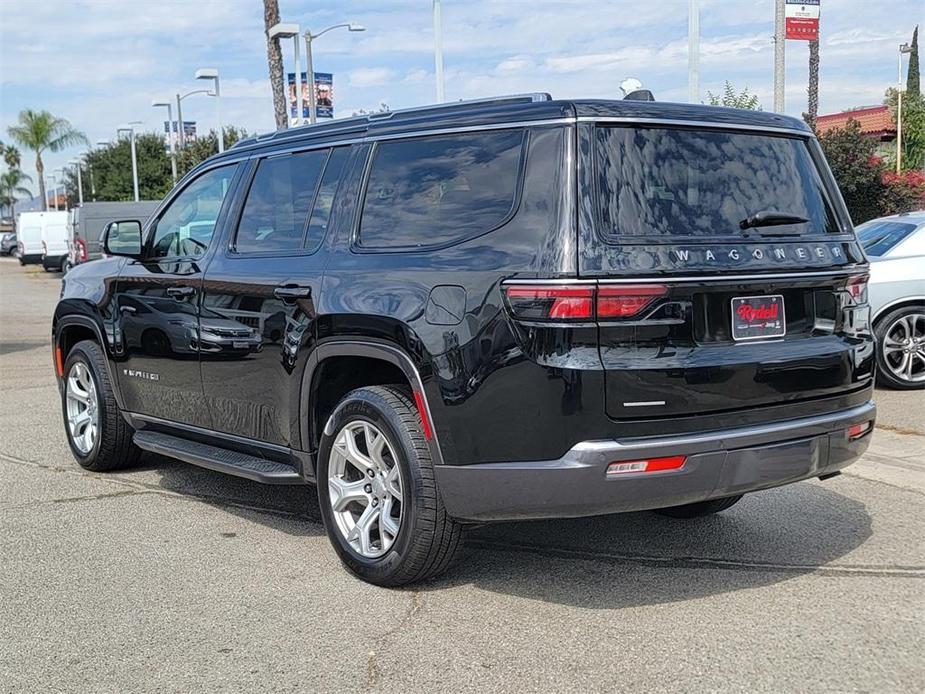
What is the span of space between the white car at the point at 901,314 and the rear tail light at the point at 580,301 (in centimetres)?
623

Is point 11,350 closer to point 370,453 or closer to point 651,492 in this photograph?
point 370,453

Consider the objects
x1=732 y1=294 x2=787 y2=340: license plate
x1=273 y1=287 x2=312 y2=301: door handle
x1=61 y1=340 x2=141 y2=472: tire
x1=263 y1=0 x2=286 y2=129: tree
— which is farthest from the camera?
x1=263 y1=0 x2=286 y2=129: tree

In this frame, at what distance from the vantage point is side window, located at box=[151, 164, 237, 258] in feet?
19.4

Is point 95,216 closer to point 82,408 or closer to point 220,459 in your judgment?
point 82,408

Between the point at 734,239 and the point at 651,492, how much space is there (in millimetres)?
1056

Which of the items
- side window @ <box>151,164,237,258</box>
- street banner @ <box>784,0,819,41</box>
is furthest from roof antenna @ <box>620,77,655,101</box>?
street banner @ <box>784,0,819,41</box>

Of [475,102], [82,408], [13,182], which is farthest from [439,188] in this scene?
[13,182]

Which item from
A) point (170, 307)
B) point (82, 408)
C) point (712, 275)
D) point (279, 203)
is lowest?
point (82, 408)

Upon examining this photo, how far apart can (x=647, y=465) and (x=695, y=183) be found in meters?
1.15

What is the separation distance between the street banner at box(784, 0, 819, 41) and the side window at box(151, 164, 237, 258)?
34.6 feet

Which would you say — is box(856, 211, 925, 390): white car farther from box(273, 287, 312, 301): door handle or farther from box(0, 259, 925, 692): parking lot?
box(273, 287, 312, 301): door handle

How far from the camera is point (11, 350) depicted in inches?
580

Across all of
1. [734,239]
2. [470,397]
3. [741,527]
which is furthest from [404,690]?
[741,527]

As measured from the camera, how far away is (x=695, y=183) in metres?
4.24
